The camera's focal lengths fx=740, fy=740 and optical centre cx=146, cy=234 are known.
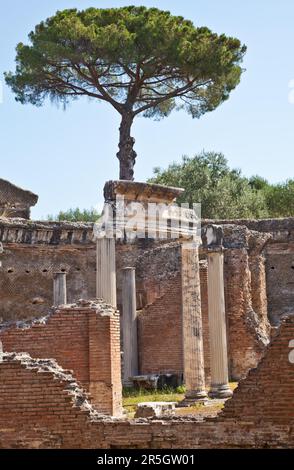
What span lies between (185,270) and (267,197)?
23.6 metres

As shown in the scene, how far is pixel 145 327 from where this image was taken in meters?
19.4

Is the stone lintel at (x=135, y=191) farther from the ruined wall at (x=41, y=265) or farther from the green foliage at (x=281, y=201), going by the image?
the green foliage at (x=281, y=201)

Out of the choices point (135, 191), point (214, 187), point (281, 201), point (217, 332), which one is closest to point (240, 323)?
point (217, 332)

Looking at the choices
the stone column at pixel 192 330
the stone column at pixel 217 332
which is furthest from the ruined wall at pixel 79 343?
the stone column at pixel 217 332

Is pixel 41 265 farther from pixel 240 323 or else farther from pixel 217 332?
pixel 217 332

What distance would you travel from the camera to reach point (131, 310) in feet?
62.6

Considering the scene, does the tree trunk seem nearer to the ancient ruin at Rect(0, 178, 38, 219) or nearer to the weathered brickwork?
the ancient ruin at Rect(0, 178, 38, 219)

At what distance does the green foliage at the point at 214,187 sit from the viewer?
112 ft

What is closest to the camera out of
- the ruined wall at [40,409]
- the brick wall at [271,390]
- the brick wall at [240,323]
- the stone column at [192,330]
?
the brick wall at [271,390]

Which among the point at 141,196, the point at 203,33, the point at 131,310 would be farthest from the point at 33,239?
the point at 203,33

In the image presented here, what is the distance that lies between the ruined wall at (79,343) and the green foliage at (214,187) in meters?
23.1

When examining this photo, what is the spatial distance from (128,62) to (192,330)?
1567cm

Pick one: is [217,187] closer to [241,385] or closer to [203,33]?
[203,33]
